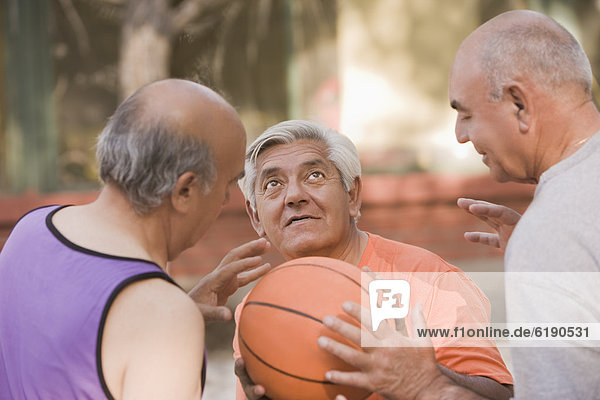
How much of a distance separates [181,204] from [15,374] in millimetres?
636

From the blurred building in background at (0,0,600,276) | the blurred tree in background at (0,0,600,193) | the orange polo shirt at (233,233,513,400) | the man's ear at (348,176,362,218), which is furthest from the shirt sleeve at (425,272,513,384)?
the blurred building in background at (0,0,600,276)

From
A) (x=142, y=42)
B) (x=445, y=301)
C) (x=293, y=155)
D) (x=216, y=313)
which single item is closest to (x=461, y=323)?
(x=445, y=301)

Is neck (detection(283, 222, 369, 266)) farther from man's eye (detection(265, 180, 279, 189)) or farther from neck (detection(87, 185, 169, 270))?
neck (detection(87, 185, 169, 270))

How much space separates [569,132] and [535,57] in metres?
0.24

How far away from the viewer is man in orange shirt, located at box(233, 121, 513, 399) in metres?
2.58

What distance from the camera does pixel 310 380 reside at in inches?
80.5

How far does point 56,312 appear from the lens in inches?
65.8

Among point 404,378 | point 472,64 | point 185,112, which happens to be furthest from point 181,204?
point 472,64

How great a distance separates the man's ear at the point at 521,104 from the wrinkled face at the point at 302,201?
3.50 ft

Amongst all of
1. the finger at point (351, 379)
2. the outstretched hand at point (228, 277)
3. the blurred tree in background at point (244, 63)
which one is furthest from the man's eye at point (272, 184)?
the blurred tree in background at point (244, 63)

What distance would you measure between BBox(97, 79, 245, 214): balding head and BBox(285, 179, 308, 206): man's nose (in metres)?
0.95

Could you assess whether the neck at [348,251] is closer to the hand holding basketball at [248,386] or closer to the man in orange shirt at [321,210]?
the man in orange shirt at [321,210]

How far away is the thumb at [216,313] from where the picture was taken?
2.07 metres

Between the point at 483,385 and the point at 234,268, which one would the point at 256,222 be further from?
the point at 483,385
